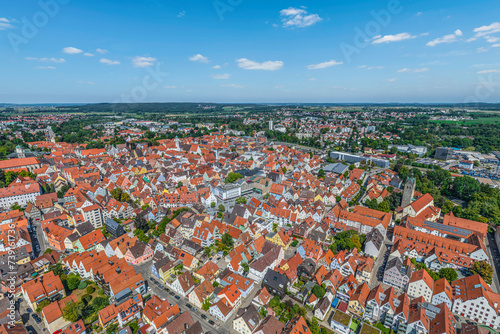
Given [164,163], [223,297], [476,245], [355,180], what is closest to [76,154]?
[164,163]

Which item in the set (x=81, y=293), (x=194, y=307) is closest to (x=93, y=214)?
→ (x=81, y=293)

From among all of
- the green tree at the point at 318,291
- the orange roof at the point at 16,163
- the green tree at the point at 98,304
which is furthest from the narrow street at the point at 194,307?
the orange roof at the point at 16,163

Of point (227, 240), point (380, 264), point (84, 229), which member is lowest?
point (380, 264)

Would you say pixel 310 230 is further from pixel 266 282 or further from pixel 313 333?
pixel 313 333

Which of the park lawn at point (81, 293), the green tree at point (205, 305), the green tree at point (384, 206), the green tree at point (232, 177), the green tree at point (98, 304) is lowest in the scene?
the park lawn at point (81, 293)

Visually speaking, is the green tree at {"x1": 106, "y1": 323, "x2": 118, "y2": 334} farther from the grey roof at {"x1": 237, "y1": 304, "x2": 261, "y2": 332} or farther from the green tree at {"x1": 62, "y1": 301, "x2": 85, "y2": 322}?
the grey roof at {"x1": 237, "y1": 304, "x2": 261, "y2": 332}

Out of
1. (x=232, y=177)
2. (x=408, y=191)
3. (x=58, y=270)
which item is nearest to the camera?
(x=58, y=270)

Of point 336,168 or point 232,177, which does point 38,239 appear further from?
point 336,168

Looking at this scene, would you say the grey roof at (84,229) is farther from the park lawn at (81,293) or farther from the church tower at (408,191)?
the church tower at (408,191)

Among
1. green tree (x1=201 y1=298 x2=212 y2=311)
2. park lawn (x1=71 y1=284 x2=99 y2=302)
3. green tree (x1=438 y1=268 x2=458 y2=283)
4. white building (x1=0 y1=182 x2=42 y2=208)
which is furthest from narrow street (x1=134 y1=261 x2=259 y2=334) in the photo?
white building (x1=0 y1=182 x2=42 y2=208)
